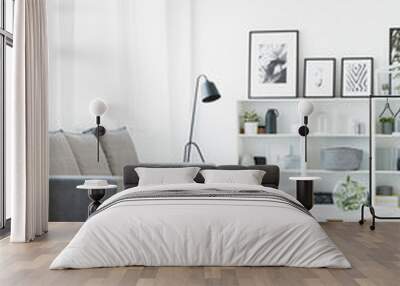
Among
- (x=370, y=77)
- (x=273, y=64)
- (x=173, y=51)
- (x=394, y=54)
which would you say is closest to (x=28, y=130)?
(x=173, y=51)

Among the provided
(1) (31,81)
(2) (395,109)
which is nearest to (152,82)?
(1) (31,81)

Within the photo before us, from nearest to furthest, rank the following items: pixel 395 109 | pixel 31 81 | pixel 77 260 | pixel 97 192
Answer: pixel 77 260
pixel 31 81
pixel 97 192
pixel 395 109

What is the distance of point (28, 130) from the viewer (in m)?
5.64

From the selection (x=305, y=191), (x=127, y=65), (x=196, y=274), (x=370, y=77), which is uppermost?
(x=127, y=65)

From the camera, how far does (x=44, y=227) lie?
607 centimetres

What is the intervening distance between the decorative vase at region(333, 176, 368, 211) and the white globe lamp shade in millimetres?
1016

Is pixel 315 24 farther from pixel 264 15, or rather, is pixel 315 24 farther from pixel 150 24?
pixel 150 24

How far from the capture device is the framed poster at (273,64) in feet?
24.6

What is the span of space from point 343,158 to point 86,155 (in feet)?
9.73

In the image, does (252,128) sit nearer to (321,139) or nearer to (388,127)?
(321,139)

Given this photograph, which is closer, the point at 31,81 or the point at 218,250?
the point at 218,250

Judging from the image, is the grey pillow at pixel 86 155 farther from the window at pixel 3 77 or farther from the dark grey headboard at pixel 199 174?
the window at pixel 3 77

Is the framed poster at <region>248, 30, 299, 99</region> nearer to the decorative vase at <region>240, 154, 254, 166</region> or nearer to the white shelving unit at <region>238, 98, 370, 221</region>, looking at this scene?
the white shelving unit at <region>238, 98, 370, 221</region>

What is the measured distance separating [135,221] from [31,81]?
2005 mm
